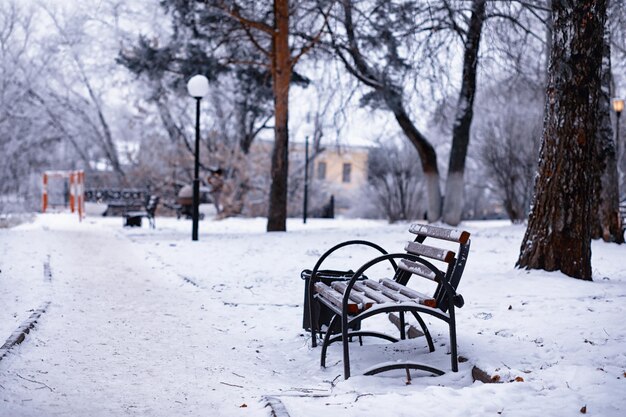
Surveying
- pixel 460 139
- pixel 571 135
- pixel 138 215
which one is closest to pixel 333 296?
pixel 571 135

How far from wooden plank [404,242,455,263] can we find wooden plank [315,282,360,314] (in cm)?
71

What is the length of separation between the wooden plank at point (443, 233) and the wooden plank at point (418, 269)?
27cm

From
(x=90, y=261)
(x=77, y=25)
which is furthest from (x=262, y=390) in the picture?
(x=77, y=25)

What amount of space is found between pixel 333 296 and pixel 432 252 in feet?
2.66

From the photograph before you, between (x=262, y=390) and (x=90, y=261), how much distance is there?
786cm

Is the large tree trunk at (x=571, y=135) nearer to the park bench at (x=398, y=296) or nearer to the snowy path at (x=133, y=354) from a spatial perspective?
the park bench at (x=398, y=296)

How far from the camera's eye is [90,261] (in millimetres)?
11969

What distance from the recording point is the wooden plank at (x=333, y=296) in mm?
4941

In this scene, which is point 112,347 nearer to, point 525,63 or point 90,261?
point 90,261

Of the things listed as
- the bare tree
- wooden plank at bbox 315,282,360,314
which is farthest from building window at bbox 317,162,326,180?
wooden plank at bbox 315,282,360,314

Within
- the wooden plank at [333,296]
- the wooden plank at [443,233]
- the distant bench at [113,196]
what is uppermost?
the distant bench at [113,196]

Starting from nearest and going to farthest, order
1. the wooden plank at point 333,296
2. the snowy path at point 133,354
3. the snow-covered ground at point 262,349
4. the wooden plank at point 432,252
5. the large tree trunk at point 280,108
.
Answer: the snow-covered ground at point 262,349 < the snowy path at point 133,354 < the wooden plank at point 333,296 < the wooden plank at point 432,252 < the large tree trunk at point 280,108

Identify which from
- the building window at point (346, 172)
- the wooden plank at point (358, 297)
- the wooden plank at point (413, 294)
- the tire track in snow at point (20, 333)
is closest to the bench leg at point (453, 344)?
the wooden plank at point (413, 294)

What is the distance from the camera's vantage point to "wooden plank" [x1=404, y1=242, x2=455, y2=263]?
16.6 feet
